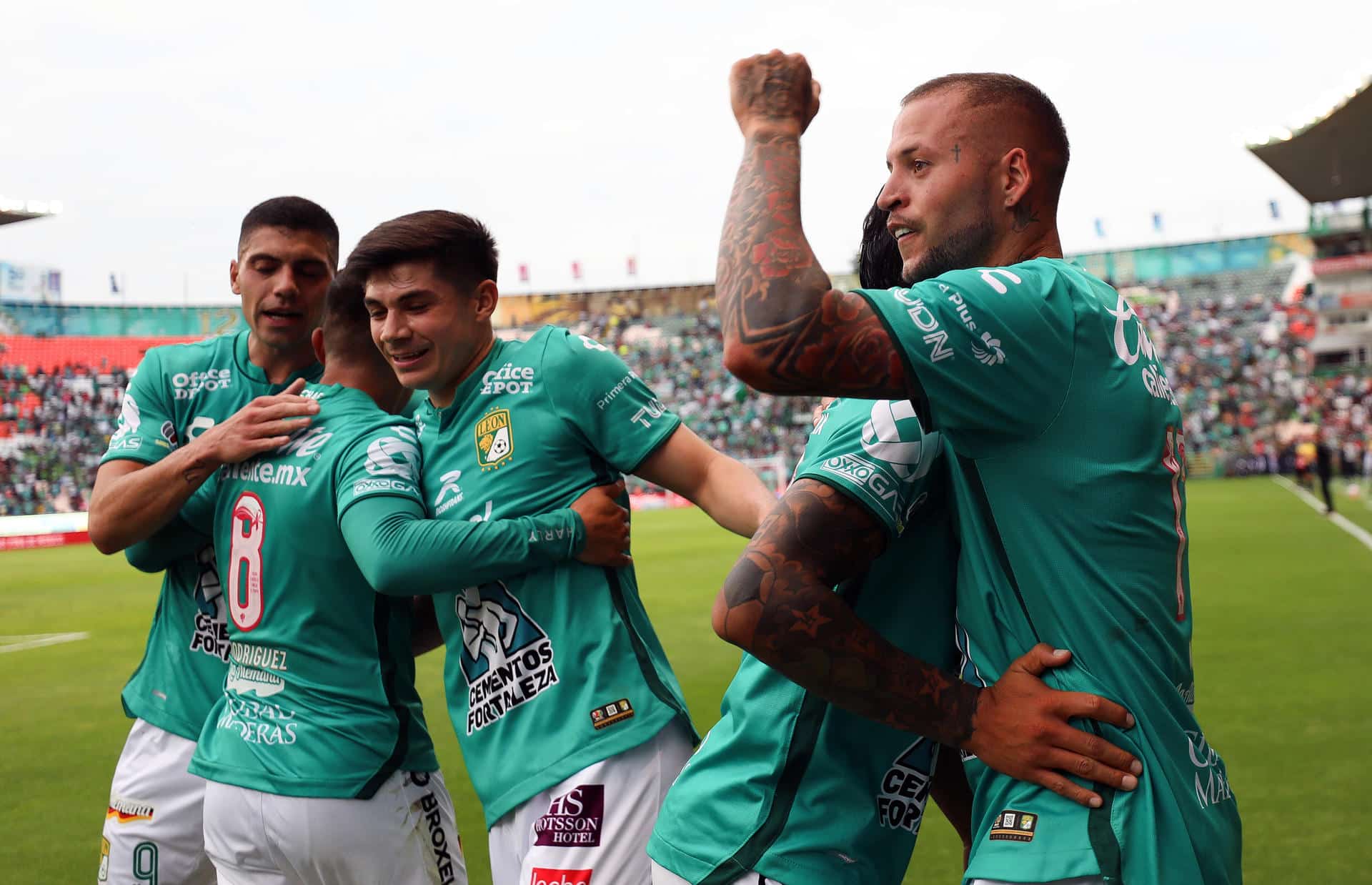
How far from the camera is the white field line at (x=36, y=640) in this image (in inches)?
487

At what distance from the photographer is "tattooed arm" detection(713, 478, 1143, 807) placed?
1.77 meters

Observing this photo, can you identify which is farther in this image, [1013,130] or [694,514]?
[694,514]

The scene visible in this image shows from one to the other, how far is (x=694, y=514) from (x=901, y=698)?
Result: 2850 centimetres

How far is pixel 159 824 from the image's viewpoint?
3.34 m

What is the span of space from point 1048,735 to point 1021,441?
1.42ft

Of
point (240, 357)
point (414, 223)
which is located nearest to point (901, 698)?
point (414, 223)

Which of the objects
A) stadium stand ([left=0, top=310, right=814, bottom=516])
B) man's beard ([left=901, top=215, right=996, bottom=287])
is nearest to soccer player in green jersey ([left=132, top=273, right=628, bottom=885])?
man's beard ([left=901, top=215, right=996, bottom=287])

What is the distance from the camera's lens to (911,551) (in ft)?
6.52

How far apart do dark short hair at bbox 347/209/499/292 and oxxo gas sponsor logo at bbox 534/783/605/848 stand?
50.1 inches

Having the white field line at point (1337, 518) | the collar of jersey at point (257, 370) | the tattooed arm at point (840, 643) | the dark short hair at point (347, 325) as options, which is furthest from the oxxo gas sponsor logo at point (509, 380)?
the white field line at point (1337, 518)

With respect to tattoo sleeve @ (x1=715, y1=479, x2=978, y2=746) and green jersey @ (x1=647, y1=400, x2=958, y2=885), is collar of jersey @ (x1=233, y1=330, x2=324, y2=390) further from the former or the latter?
tattoo sleeve @ (x1=715, y1=479, x2=978, y2=746)

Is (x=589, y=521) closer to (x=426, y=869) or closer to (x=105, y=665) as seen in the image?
(x=426, y=869)

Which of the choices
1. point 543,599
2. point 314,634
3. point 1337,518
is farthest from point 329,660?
point 1337,518

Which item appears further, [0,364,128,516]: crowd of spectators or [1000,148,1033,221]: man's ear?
[0,364,128,516]: crowd of spectators
